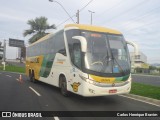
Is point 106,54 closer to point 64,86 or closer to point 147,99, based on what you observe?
point 64,86

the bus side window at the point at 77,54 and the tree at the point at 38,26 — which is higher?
the tree at the point at 38,26

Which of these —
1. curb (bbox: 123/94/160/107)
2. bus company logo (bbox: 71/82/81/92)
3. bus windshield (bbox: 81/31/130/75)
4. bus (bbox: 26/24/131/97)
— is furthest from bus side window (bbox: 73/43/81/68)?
curb (bbox: 123/94/160/107)

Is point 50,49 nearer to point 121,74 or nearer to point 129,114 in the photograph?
point 121,74

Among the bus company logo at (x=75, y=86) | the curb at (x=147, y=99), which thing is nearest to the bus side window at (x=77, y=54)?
the bus company logo at (x=75, y=86)

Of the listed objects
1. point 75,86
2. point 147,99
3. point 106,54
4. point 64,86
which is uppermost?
point 106,54

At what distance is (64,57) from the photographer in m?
12.6

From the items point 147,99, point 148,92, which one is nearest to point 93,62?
point 147,99

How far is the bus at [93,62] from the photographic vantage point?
10.3 meters

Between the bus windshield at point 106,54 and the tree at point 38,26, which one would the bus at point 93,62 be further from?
the tree at point 38,26

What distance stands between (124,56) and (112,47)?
0.70 m

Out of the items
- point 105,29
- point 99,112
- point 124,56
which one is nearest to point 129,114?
point 99,112

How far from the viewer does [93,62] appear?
1052cm

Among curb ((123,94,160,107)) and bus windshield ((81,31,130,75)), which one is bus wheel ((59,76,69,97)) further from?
curb ((123,94,160,107))

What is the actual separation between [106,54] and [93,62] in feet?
2.46
